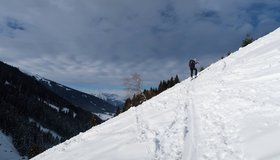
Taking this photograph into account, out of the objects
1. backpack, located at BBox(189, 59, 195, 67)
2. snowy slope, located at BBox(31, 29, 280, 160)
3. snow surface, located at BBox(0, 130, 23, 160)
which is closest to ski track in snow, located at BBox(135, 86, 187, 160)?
snowy slope, located at BBox(31, 29, 280, 160)

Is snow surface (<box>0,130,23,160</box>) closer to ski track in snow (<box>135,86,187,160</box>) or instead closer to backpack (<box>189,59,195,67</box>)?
backpack (<box>189,59,195,67</box>)

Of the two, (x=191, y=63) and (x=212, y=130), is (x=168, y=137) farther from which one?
(x=191, y=63)

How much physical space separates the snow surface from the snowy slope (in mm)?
156075

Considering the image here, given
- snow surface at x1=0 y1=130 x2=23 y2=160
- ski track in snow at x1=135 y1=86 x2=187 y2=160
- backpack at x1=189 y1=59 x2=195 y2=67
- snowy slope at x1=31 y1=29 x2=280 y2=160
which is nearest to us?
snowy slope at x1=31 y1=29 x2=280 y2=160

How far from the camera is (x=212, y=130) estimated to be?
1619cm

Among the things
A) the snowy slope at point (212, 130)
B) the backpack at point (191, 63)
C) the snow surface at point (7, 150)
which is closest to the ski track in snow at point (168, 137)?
the snowy slope at point (212, 130)

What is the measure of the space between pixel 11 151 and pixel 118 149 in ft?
555

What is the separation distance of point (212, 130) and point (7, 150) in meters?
172

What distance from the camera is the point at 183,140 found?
16.0 metres

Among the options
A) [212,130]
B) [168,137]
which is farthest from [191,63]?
[212,130]

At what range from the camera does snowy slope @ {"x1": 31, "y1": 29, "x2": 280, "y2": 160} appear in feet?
43.2

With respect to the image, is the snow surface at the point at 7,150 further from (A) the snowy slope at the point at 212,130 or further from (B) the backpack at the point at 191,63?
(A) the snowy slope at the point at 212,130

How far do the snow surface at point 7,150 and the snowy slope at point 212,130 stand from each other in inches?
6145

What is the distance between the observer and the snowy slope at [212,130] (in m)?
13.2
